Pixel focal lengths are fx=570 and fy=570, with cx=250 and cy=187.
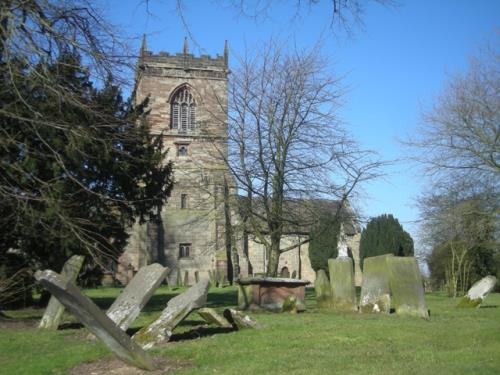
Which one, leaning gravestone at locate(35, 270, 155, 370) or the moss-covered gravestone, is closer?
leaning gravestone at locate(35, 270, 155, 370)

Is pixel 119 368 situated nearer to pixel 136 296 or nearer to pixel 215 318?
pixel 136 296

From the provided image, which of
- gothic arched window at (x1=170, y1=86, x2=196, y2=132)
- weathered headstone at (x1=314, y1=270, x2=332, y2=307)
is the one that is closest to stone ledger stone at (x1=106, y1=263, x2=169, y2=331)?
weathered headstone at (x1=314, y1=270, x2=332, y2=307)

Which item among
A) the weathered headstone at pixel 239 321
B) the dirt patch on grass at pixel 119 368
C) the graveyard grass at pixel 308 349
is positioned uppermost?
the weathered headstone at pixel 239 321

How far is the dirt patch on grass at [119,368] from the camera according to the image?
6.18 m

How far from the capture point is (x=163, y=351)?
23.0ft

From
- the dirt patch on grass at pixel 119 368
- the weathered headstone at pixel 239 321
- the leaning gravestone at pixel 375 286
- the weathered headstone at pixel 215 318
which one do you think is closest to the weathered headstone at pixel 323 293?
the leaning gravestone at pixel 375 286

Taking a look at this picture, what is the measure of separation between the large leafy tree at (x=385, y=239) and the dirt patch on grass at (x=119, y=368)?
37.9 meters

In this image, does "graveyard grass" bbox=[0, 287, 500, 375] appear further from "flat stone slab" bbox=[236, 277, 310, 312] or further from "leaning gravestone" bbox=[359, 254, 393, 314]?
"flat stone slab" bbox=[236, 277, 310, 312]

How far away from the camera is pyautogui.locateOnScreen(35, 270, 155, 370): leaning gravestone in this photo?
5551 millimetres

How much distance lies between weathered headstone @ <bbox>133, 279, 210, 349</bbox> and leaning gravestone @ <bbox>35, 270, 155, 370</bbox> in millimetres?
1131

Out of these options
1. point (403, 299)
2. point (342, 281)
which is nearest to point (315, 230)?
point (342, 281)

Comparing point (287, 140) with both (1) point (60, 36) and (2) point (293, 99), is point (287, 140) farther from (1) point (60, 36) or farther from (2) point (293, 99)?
Answer: (1) point (60, 36)

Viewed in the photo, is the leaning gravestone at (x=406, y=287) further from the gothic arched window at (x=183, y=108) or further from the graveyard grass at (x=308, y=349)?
the gothic arched window at (x=183, y=108)

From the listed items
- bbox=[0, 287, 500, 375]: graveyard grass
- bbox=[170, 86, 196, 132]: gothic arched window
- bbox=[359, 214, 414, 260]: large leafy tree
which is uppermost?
bbox=[170, 86, 196, 132]: gothic arched window
